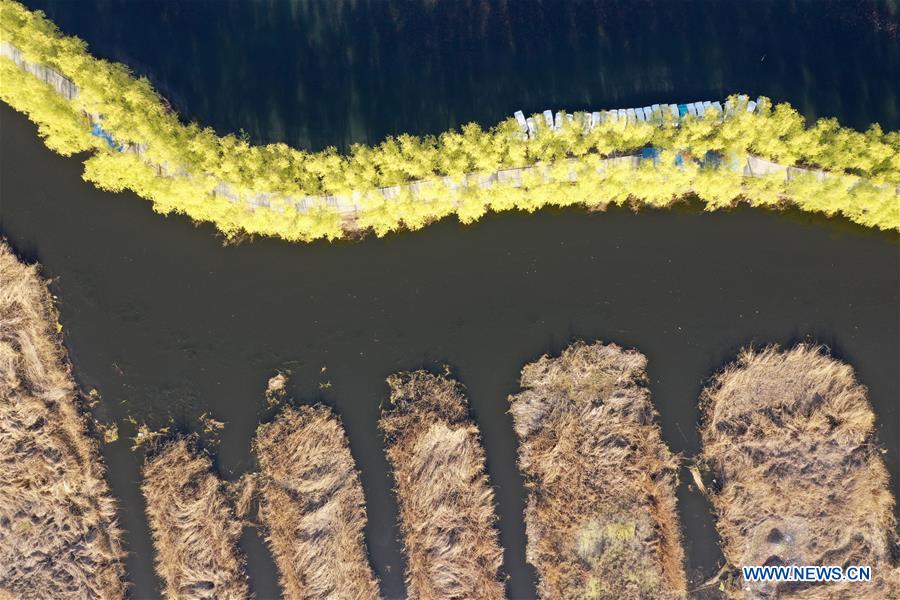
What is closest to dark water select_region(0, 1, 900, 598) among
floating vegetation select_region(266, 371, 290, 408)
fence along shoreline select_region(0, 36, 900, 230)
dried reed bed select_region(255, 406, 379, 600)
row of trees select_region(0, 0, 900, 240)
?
floating vegetation select_region(266, 371, 290, 408)

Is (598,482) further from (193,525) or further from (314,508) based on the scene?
(193,525)

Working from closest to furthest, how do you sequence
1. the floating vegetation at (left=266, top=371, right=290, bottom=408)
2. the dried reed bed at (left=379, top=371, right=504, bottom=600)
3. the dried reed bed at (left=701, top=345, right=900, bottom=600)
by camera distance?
1. the dried reed bed at (left=701, top=345, right=900, bottom=600)
2. the dried reed bed at (left=379, top=371, right=504, bottom=600)
3. the floating vegetation at (left=266, top=371, right=290, bottom=408)

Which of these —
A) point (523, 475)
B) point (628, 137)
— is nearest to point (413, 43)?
point (628, 137)

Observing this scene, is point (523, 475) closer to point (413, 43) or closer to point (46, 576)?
point (413, 43)

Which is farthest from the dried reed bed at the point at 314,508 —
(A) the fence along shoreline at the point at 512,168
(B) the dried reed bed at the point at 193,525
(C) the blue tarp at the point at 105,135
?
(C) the blue tarp at the point at 105,135

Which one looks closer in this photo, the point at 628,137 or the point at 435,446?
the point at 628,137

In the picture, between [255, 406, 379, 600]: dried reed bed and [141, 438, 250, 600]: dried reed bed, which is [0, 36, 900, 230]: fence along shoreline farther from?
[141, 438, 250, 600]: dried reed bed
